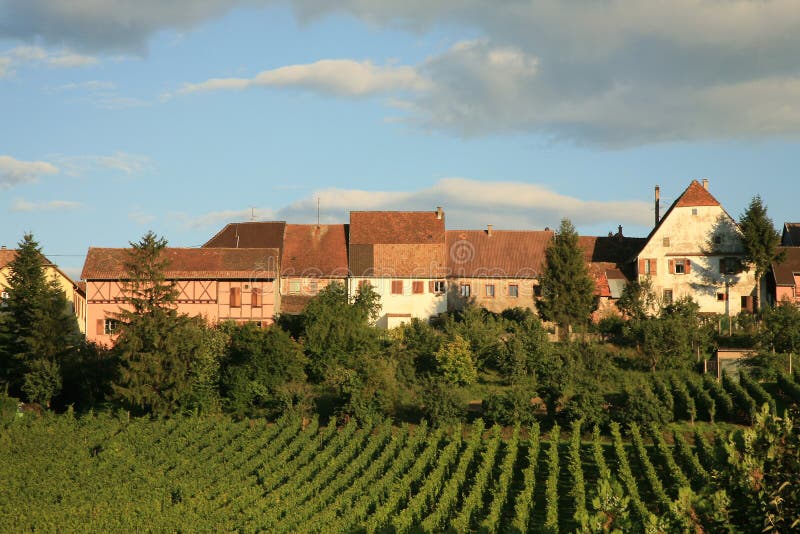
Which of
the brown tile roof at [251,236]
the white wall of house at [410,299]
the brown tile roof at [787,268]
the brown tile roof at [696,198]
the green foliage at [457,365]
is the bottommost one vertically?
the green foliage at [457,365]

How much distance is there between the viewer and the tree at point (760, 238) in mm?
49125

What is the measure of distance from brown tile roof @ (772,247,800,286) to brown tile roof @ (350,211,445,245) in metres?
17.8

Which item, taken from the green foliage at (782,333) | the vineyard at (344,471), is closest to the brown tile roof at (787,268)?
the green foliage at (782,333)

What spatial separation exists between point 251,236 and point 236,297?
28.0 ft

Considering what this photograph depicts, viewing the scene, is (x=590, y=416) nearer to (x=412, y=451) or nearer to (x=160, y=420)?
(x=412, y=451)

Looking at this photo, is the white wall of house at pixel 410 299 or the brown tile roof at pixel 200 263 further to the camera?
the white wall of house at pixel 410 299

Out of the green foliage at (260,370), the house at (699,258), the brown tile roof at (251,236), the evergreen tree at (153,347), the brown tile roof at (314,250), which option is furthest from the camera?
the brown tile roof at (251,236)

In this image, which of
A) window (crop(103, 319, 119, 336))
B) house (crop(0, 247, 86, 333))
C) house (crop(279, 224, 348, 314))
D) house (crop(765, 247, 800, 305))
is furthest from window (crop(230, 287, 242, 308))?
house (crop(765, 247, 800, 305))

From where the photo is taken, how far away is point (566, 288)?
4750cm

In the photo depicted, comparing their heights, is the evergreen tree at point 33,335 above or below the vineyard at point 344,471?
above

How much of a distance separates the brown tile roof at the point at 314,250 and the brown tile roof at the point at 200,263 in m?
3.62

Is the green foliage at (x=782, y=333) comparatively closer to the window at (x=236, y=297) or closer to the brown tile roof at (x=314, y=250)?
the brown tile roof at (x=314, y=250)

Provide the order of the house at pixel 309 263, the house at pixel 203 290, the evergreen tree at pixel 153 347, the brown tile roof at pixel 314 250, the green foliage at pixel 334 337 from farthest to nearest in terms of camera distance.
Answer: the brown tile roof at pixel 314 250
the house at pixel 309 263
the house at pixel 203 290
the green foliage at pixel 334 337
the evergreen tree at pixel 153 347

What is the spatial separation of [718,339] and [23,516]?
32.2m
